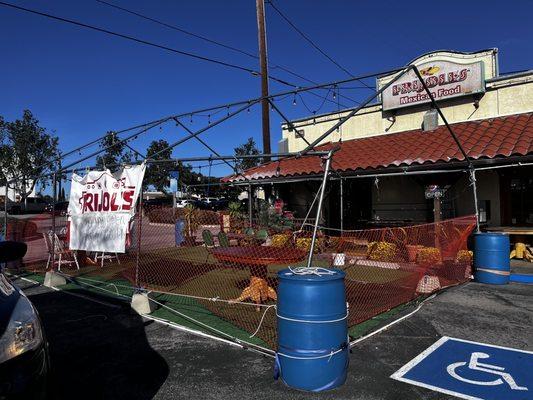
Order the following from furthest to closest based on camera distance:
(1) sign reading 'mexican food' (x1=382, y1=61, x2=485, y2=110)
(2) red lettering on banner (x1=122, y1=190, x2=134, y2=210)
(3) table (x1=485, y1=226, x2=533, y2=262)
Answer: (1) sign reading 'mexican food' (x1=382, y1=61, x2=485, y2=110)
(3) table (x1=485, y1=226, x2=533, y2=262)
(2) red lettering on banner (x1=122, y1=190, x2=134, y2=210)

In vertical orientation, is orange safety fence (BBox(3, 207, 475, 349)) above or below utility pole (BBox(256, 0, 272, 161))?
Answer: below

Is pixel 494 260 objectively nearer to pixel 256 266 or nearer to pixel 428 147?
pixel 428 147

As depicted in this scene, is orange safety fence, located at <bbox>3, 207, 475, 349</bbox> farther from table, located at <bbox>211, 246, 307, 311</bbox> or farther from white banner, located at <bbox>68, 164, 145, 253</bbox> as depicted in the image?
white banner, located at <bbox>68, 164, 145, 253</bbox>

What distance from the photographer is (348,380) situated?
394 cm

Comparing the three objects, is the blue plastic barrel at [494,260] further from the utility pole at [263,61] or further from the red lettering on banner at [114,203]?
the utility pole at [263,61]

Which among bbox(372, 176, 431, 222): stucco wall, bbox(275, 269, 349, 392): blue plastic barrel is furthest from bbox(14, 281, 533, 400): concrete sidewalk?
bbox(372, 176, 431, 222): stucco wall

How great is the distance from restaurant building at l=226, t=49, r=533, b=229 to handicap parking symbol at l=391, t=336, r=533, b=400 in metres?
5.60

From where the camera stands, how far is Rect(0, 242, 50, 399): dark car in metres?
2.27

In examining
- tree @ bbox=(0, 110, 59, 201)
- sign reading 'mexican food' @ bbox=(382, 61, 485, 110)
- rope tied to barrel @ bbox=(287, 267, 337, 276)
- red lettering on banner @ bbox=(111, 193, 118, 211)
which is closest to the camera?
rope tied to barrel @ bbox=(287, 267, 337, 276)

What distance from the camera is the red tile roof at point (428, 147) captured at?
9602 mm

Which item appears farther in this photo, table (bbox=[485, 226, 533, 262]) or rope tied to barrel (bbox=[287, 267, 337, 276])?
table (bbox=[485, 226, 533, 262])

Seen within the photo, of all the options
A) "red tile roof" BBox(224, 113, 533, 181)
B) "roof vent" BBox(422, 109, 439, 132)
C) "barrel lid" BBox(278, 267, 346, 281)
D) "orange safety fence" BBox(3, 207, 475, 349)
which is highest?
"roof vent" BBox(422, 109, 439, 132)

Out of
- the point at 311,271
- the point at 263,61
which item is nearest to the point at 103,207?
the point at 311,271

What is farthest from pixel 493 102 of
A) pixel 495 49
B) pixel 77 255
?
pixel 77 255
